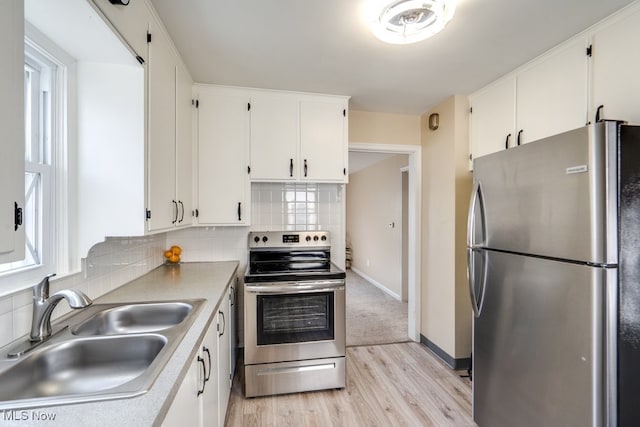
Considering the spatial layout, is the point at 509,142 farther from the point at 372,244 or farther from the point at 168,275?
the point at 372,244

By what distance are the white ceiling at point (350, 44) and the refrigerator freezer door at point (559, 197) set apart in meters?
0.72

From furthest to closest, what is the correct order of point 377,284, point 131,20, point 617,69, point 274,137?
point 377,284, point 274,137, point 617,69, point 131,20

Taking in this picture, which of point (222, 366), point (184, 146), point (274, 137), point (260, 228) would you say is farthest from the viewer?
point (260, 228)

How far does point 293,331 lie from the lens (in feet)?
7.00

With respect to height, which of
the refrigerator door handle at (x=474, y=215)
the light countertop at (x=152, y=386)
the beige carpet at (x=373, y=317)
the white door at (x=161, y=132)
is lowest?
the beige carpet at (x=373, y=317)

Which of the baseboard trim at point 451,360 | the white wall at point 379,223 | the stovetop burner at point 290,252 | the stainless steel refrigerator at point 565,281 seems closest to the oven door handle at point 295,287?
the stovetop burner at point 290,252

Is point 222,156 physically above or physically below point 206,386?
above

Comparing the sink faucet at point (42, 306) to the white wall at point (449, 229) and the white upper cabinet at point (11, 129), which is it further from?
the white wall at point (449, 229)

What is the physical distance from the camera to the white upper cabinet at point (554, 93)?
1660 millimetres

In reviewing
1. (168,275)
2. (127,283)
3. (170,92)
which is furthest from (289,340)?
(170,92)

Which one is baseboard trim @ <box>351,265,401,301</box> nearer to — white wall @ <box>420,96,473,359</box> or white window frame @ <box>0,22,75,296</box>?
white wall @ <box>420,96,473,359</box>

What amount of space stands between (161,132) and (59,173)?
1.63ft

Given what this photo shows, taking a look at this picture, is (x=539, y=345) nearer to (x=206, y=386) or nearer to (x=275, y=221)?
(x=206, y=386)

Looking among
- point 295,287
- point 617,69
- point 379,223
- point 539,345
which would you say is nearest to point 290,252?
point 295,287
